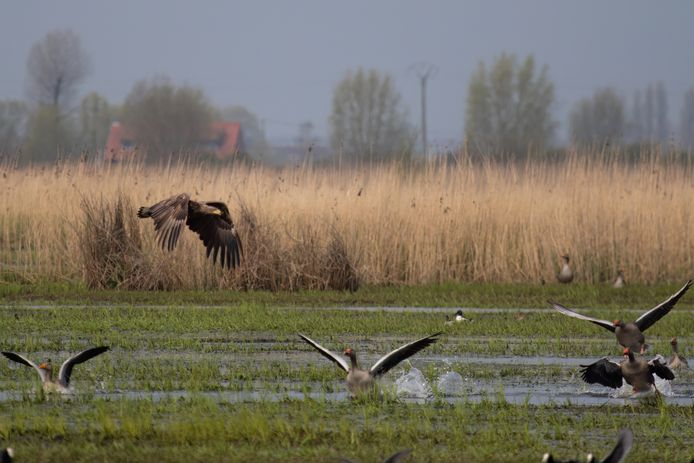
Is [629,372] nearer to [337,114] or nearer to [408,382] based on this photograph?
[408,382]

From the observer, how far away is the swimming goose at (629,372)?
11008mm

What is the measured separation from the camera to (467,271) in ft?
72.4

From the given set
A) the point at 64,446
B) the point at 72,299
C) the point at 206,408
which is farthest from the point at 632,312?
the point at 64,446

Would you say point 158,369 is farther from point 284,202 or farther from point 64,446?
point 284,202

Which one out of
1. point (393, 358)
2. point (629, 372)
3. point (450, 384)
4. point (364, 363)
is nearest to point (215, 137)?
point (364, 363)

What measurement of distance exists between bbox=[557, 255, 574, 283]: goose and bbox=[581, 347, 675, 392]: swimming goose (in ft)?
32.2

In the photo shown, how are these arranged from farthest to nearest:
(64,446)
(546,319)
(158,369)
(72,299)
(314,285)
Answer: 1. (314,285)
2. (72,299)
3. (546,319)
4. (158,369)
5. (64,446)

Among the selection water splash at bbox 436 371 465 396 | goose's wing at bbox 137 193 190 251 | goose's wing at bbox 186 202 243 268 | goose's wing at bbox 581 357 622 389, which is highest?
goose's wing at bbox 137 193 190 251

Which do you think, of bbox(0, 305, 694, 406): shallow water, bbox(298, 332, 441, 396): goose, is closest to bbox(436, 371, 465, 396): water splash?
bbox(0, 305, 694, 406): shallow water

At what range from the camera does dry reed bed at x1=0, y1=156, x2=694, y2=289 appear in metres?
20.7

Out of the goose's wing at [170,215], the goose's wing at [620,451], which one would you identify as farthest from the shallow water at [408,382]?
the goose's wing at [620,451]

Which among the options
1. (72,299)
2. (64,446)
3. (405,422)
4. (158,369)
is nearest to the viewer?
(64,446)

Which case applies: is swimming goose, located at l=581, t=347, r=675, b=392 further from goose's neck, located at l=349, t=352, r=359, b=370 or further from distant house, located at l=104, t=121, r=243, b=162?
distant house, located at l=104, t=121, r=243, b=162

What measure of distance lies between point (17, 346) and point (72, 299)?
213 inches
